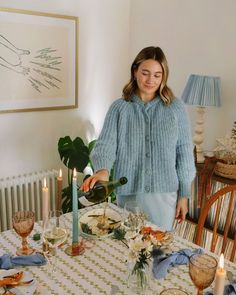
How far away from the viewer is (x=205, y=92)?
7.50 feet

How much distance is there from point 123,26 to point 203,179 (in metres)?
1.59

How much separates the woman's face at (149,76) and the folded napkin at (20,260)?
3.00 ft

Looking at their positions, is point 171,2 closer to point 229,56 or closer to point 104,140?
point 229,56

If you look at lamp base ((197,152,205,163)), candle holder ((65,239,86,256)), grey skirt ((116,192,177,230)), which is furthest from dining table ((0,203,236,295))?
lamp base ((197,152,205,163))

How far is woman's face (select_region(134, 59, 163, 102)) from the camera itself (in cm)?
166

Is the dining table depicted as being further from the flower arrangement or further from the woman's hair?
the woman's hair

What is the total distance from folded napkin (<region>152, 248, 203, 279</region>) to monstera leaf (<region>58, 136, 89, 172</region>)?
1.52m

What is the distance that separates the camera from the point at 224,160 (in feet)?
7.32

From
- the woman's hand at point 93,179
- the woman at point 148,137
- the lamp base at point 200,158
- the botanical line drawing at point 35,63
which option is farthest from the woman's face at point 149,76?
the botanical line drawing at point 35,63

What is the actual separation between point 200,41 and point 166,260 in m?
1.85

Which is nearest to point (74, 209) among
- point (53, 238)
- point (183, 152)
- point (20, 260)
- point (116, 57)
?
point (53, 238)

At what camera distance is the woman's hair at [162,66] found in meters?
1.68

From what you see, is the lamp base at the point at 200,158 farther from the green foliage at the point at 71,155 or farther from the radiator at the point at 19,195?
the radiator at the point at 19,195

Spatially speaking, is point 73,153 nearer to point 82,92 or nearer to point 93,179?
point 82,92
